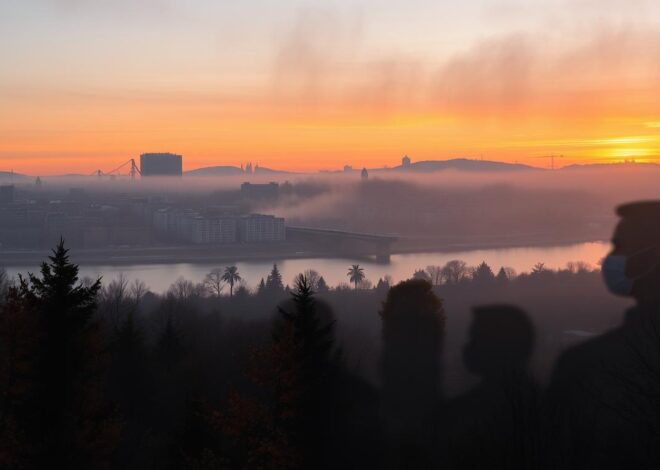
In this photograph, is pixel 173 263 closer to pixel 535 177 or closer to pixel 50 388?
pixel 535 177

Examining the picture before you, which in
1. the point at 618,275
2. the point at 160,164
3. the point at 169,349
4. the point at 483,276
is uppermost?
the point at 160,164

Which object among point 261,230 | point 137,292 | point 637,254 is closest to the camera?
point 637,254

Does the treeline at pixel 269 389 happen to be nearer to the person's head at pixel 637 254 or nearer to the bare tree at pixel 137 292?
the person's head at pixel 637 254

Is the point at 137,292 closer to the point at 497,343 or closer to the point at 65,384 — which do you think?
the point at 497,343

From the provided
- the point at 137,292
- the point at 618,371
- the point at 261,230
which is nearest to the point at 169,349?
the point at 618,371

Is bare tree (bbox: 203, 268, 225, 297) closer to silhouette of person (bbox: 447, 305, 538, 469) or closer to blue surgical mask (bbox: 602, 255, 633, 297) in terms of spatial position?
silhouette of person (bbox: 447, 305, 538, 469)

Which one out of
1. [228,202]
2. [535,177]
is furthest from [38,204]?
[535,177]

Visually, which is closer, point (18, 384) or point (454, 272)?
point (18, 384)

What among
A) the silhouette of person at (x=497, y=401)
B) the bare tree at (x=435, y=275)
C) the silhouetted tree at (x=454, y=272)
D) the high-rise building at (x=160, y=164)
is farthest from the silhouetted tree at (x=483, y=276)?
the high-rise building at (x=160, y=164)
